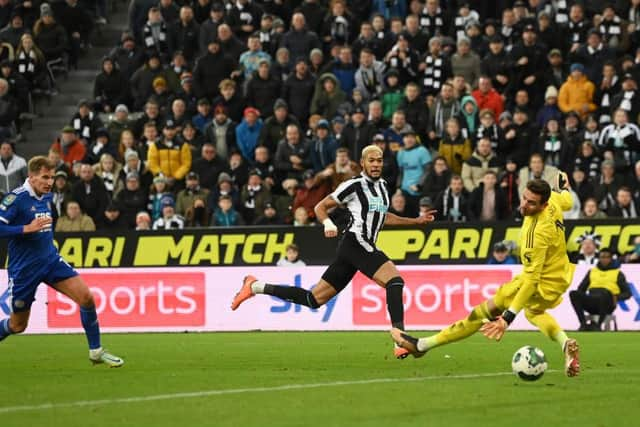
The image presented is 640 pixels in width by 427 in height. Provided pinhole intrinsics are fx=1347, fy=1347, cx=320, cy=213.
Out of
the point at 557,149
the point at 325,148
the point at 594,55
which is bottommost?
the point at 325,148

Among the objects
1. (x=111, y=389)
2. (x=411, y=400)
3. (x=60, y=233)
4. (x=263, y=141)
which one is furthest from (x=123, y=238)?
(x=411, y=400)

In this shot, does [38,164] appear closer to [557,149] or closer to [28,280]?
[28,280]

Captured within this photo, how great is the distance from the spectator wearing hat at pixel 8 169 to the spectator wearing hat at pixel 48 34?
4794 mm

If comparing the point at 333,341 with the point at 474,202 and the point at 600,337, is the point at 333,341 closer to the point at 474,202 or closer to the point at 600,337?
the point at 600,337

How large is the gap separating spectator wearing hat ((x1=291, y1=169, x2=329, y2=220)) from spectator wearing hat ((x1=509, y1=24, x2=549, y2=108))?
463 centimetres

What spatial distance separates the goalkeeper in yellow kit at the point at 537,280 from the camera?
500 inches

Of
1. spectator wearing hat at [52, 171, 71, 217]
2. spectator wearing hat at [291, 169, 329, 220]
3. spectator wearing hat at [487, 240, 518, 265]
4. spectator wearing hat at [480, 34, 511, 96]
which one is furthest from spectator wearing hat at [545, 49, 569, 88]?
spectator wearing hat at [52, 171, 71, 217]

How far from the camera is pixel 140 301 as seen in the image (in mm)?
23266

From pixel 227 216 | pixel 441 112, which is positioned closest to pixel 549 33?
pixel 441 112

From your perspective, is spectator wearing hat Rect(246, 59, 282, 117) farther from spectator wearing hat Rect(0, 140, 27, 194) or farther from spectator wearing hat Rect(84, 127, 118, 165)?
spectator wearing hat Rect(0, 140, 27, 194)

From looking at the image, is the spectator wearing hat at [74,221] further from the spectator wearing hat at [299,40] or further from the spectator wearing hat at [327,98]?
the spectator wearing hat at [299,40]

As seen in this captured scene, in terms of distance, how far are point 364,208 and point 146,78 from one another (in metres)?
14.9

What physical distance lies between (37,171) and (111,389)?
274 cm

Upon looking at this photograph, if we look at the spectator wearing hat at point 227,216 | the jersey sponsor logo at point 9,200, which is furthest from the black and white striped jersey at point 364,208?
the spectator wearing hat at point 227,216
